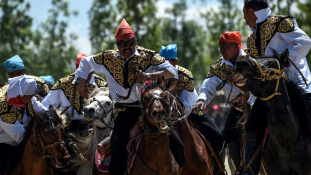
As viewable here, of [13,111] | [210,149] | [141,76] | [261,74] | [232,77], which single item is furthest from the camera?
[13,111]

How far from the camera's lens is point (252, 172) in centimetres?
662

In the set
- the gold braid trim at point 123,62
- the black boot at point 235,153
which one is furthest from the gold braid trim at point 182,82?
the gold braid trim at point 123,62

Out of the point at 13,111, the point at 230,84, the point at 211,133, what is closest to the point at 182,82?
the point at 230,84

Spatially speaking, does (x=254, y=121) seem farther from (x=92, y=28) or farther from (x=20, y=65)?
(x=92, y=28)

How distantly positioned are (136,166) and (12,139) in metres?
3.07

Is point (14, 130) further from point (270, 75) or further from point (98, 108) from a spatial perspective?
point (270, 75)

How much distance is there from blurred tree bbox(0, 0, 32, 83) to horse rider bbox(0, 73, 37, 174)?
86.4 ft

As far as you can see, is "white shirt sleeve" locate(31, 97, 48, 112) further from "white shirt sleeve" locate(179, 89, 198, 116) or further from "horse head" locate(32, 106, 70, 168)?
"white shirt sleeve" locate(179, 89, 198, 116)

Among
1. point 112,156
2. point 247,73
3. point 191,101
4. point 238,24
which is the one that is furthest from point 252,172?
point 238,24

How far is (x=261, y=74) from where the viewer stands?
5.74 metres

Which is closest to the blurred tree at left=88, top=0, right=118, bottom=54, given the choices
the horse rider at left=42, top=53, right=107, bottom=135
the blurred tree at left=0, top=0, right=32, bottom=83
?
the blurred tree at left=0, top=0, right=32, bottom=83

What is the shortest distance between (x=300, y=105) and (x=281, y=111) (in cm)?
44

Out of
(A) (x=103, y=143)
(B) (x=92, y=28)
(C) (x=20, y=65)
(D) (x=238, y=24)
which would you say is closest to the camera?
(A) (x=103, y=143)

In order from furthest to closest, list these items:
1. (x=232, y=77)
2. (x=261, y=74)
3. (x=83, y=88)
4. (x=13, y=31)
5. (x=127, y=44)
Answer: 1. (x=13, y=31)
2. (x=83, y=88)
3. (x=127, y=44)
4. (x=232, y=77)
5. (x=261, y=74)
